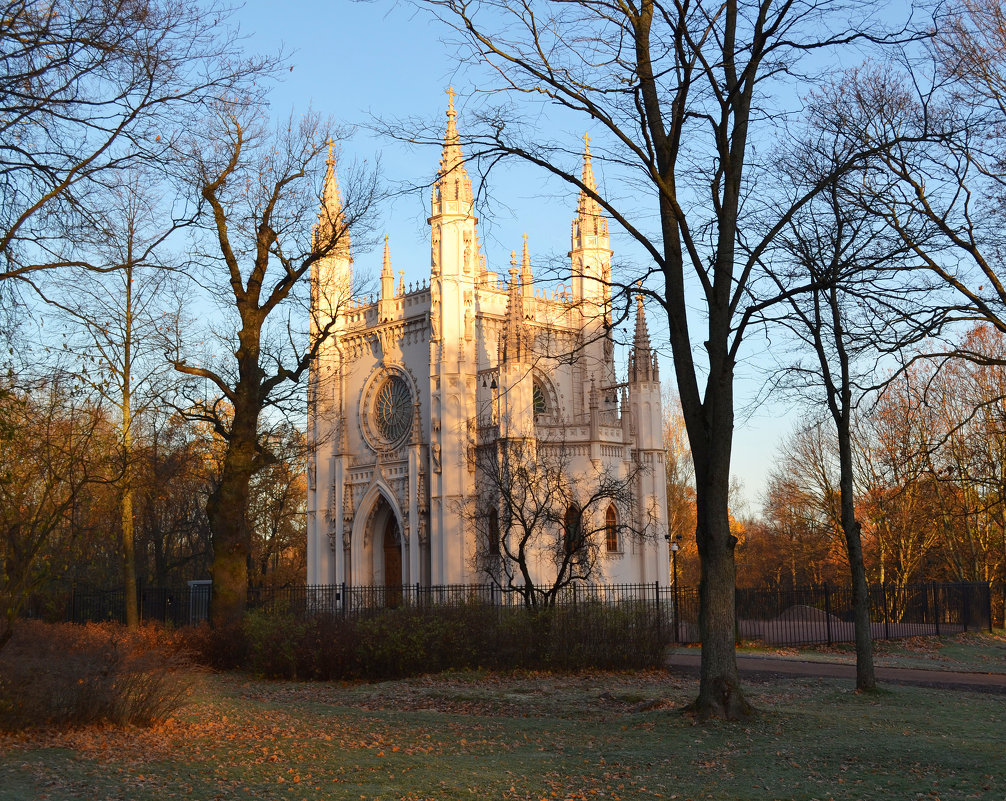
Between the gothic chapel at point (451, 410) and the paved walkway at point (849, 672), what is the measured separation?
14164 mm

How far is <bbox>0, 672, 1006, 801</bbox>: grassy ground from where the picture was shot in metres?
8.17

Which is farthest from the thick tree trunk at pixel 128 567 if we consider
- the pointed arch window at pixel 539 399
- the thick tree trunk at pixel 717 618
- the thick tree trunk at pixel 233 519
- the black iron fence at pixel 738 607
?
the pointed arch window at pixel 539 399

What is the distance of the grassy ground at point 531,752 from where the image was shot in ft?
26.8

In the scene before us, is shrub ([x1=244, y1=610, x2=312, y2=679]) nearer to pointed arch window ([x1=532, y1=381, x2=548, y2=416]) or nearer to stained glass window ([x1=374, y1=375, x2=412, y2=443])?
stained glass window ([x1=374, y1=375, x2=412, y2=443])

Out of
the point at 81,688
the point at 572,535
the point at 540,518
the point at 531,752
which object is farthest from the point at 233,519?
the point at 540,518

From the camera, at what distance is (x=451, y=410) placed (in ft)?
129

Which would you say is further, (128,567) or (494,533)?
(494,533)

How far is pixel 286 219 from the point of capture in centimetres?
2228

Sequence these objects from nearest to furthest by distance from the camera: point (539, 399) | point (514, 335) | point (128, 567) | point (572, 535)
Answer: point (128, 567), point (572, 535), point (514, 335), point (539, 399)

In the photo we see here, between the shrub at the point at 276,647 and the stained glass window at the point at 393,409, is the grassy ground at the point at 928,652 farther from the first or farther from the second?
the stained glass window at the point at 393,409

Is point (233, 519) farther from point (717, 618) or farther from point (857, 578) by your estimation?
point (857, 578)

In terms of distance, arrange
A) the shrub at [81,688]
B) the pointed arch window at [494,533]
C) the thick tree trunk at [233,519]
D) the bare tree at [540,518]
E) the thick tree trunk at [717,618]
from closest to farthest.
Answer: the shrub at [81,688] → the thick tree trunk at [717,618] → the thick tree trunk at [233,519] → the bare tree at [540,518] → the pointed arch window at [494,533]

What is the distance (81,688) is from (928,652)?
2021 cm

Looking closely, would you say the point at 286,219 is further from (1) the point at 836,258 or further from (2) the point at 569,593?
(1) the point at 836,258
